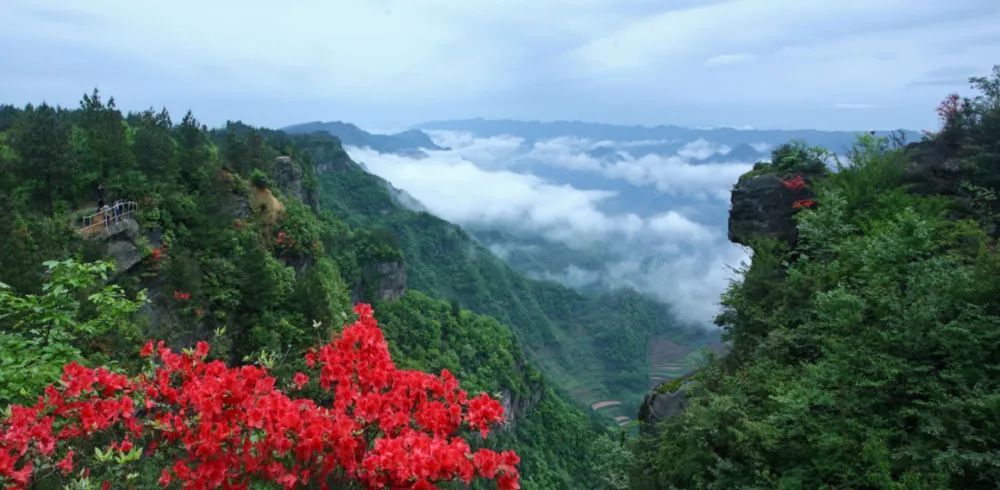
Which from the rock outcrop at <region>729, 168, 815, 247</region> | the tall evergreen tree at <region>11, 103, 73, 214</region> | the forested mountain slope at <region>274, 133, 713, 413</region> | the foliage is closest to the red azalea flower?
the foliage

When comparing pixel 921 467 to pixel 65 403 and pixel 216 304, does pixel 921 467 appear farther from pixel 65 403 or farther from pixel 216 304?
pixel 216 304

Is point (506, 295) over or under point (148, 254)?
under

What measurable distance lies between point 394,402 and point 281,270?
2382 cm

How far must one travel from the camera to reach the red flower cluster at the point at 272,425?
160 inches

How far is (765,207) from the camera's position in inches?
676

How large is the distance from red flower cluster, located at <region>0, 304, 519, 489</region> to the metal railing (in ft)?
61.3

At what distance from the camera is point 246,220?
2844 cm

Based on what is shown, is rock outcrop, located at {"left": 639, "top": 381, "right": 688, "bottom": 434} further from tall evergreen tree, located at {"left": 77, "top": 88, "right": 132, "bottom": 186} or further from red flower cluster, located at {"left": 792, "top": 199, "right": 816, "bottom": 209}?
tall evergreen tree, located at {"left": 77, "top": 88, "right": 132, "bottom": 186}

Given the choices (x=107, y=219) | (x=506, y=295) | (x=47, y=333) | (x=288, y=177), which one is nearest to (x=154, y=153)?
(x=107, y=219)

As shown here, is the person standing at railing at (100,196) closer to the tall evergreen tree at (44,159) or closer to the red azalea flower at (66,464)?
the tall evergreen tree at (44,159)

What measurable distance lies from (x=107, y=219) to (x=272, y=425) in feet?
70.3

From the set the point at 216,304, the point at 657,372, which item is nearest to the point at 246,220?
the point at 216,304

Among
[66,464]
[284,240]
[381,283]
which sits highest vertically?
[66,464]

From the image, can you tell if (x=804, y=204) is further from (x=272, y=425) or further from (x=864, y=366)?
(x=272, y=425)
